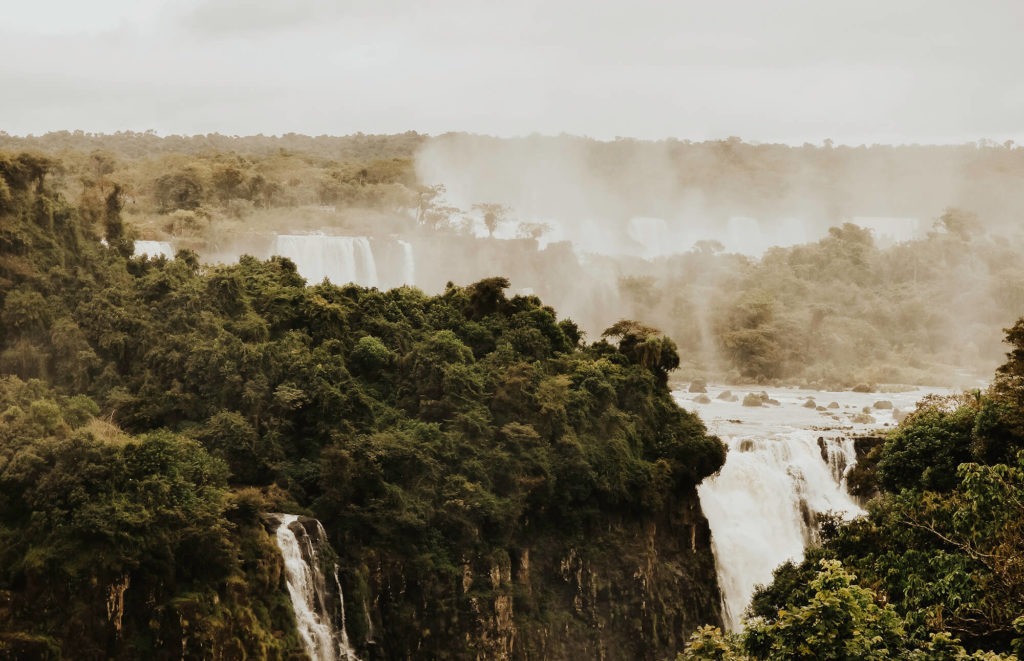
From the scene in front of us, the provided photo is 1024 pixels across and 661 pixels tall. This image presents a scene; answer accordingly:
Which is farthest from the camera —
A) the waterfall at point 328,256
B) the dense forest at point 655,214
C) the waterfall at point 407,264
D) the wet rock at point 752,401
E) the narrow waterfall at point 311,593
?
the dense forest at point 655,214

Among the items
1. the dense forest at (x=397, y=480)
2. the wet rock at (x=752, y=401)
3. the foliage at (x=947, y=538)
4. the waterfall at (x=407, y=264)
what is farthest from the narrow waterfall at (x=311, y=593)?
the waterfall at (x=407, y=264)

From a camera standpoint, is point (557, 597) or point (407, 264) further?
point (407, 264)

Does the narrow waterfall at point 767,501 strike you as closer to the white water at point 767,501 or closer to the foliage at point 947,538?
the white water at point 767,501

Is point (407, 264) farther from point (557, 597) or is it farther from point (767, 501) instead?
point (557, 597)

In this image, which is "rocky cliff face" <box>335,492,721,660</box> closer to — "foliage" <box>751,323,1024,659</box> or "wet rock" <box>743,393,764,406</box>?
"foliage" <box>751,323,1024,659</box>

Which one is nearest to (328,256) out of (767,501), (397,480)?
(767,501)

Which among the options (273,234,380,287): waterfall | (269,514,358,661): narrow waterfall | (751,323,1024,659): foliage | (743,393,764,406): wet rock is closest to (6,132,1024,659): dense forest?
(751,323,1024,659): foliage

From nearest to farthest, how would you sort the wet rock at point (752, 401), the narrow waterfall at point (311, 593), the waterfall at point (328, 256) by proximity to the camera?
1. the narrow waterfall at point (311, 593)
2. the waterfall at point (328, 256)
3. the wet rock at point (752, 401)
